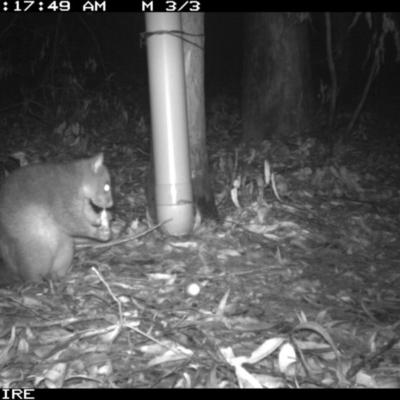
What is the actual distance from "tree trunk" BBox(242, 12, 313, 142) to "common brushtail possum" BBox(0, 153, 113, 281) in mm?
4771

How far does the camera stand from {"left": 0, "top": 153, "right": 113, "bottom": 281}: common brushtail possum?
157 inches

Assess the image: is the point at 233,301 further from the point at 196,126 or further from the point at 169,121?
the point at 196,126

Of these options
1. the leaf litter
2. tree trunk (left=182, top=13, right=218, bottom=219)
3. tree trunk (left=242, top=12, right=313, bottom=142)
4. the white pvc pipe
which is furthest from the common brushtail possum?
tree trunk (left=242, top=12, right=313, bottom=142)

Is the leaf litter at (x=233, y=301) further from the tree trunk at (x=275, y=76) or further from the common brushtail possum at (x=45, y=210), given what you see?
the tree trunk at (x=275, y=76)

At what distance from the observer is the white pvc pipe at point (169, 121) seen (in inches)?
194

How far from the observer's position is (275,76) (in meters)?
8.48

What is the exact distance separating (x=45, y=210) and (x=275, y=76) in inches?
206

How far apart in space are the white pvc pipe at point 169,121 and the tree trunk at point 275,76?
12.0ft

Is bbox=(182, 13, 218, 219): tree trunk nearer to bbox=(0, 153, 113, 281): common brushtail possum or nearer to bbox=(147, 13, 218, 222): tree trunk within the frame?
bbox=(147, 13, 218, 222): tree trunk

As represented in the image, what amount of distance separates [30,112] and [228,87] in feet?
17.4

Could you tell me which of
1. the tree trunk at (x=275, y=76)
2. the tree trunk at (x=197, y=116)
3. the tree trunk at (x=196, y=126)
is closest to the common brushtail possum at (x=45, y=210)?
the tree trunk at (x=196, y=126)

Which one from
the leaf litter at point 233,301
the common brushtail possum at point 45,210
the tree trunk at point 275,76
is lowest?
the leaf litter at point 233,301

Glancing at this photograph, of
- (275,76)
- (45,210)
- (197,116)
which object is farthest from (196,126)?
(275,76)

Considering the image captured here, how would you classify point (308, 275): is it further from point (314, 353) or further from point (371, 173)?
point (371, 173)
